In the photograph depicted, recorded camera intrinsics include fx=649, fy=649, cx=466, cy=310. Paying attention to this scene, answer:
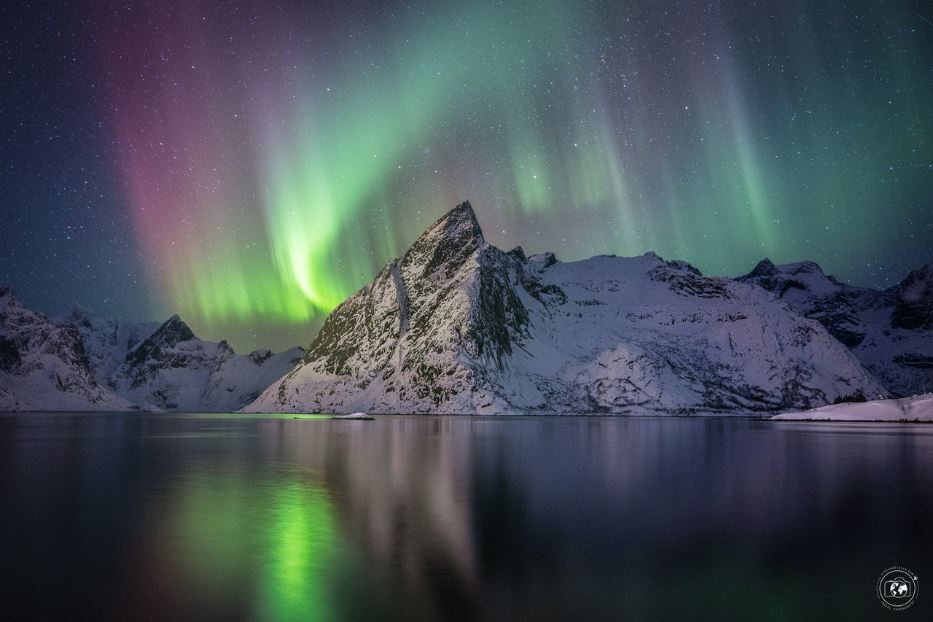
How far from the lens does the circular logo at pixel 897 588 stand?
54.8ft

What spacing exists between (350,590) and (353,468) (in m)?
34.6

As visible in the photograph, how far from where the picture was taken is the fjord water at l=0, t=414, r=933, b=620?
15.8 metres

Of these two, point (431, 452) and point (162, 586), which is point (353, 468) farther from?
point (162, 586)

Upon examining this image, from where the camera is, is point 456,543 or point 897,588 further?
point 456,543

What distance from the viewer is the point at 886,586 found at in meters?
18.4

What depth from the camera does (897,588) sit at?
18.2 meters

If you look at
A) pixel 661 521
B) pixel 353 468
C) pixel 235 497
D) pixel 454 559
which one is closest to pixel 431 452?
pixel 353 468

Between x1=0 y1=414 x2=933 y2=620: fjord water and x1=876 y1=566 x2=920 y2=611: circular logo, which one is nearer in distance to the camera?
x1=0 y1=414 x2=933 y2=620: fjord water

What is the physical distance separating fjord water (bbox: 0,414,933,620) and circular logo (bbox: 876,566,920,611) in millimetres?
319

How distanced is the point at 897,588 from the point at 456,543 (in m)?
13.2

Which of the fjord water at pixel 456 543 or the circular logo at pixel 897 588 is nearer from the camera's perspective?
the fjord water at pixel 456 543

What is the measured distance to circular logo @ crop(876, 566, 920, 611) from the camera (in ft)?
54.8

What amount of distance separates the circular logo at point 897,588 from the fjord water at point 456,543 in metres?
0.32

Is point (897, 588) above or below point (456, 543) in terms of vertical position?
below
